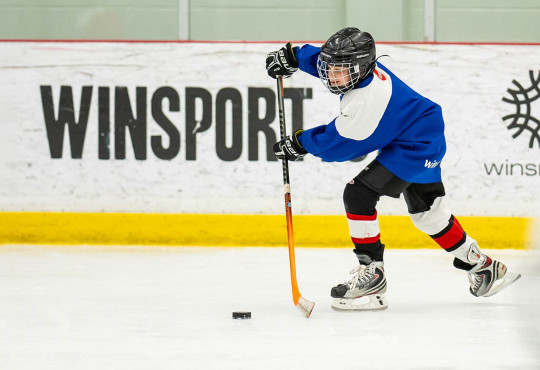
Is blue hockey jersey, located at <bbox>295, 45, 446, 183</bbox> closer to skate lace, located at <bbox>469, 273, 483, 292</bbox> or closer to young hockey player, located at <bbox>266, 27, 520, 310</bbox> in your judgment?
young hockey player, located at <bbox>266, 27, 520, 310</bbox>

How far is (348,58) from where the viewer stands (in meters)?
3.04

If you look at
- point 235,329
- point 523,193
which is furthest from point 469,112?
point 235,329

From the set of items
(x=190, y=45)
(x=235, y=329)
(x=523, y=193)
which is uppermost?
(x=190, y=45)

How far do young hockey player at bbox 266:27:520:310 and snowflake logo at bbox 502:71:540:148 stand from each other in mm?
1839

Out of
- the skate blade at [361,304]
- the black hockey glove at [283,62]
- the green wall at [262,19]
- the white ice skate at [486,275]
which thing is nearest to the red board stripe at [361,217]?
the skate blade at [361,304]

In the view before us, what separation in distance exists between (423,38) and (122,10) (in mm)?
1795

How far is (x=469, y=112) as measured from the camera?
5.02 meters

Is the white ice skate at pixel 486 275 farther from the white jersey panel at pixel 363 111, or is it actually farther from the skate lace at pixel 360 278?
the white jersey panel at pixel 363 111

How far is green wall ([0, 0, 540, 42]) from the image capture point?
17.7ft

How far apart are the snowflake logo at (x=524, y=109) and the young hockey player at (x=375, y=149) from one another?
6.03 feet

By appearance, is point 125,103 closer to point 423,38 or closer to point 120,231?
point 120,231

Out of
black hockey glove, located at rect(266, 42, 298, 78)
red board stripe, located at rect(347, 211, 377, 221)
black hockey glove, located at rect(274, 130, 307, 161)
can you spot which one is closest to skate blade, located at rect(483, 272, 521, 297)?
red board stripe, located at rect(347, 211, 377, 221)

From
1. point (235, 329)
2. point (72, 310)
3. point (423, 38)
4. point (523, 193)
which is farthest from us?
point (423, 38)

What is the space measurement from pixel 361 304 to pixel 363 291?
5 centimetres
